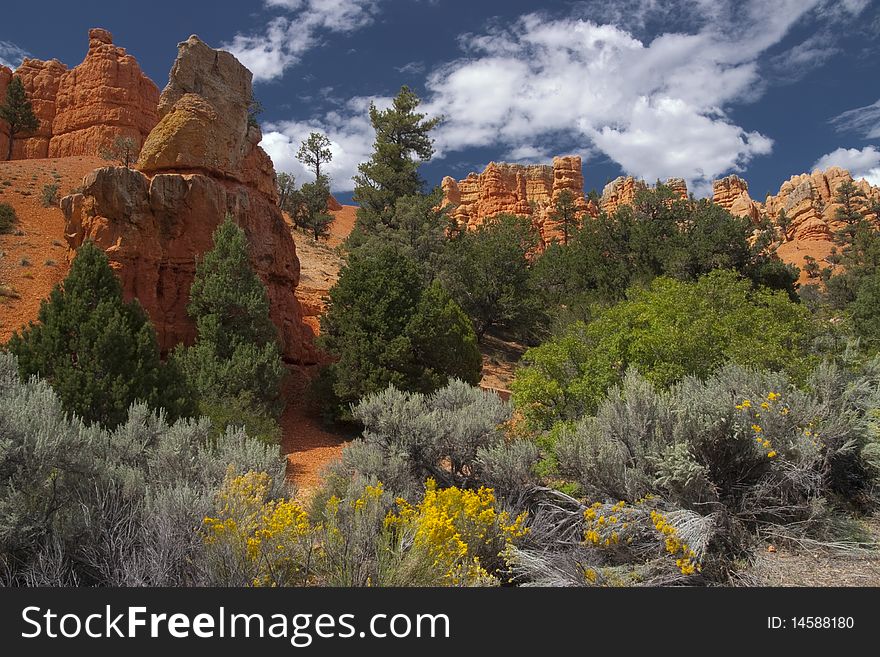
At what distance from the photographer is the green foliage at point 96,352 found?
9.84 m

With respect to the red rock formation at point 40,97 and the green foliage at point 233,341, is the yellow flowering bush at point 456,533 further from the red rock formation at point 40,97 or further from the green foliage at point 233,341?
the red rock formation at point 40,97

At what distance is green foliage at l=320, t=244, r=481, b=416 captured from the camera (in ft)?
50.5

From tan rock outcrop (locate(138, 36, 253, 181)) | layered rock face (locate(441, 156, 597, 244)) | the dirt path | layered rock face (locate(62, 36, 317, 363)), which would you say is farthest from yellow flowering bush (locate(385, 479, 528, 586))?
layered rock face (locate(441, 156, 597, 244))

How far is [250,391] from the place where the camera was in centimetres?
1362

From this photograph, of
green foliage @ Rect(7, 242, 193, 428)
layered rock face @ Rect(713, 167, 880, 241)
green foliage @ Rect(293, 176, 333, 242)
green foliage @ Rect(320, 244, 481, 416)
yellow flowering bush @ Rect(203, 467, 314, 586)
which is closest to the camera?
yellow flowering bush @ Rect(203, 467, 314, 586)

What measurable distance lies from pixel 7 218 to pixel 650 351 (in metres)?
23.4

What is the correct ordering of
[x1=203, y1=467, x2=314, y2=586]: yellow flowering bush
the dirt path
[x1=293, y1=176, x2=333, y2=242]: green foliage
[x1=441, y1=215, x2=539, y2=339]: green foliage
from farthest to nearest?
1. [x1=293, y1=176, x2=333, y2=242]: green foliage
2. [x1=441, y1=215, x2=539, y2=339]: green foliage
3. the dirt path
4. [x1=203, y1=467, x2=314, y2=586]: yellow flowering bush

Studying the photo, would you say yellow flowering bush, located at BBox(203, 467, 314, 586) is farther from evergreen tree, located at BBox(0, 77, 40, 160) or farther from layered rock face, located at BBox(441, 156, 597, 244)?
layered rock face, located at BBox(441, 156, 597, 244)

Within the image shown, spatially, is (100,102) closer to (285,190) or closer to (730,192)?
(285,190)

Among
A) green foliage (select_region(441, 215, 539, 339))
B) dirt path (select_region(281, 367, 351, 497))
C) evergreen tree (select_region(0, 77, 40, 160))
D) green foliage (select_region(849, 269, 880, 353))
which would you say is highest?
evergreen tree (select_region(0, 77, 40, 160))

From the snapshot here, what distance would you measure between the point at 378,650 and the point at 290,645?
55cm

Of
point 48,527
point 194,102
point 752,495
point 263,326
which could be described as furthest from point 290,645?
point 194,102

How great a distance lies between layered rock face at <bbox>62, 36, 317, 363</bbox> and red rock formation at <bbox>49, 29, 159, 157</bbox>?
111ft

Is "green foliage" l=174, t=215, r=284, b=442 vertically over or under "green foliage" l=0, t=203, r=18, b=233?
under
